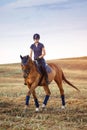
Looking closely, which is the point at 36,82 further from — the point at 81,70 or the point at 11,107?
the point at 81,70

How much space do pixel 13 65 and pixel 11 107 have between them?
40.2 meters

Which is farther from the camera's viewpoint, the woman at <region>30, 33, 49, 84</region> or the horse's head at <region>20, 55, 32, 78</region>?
the woman at <region>30, 33, 49, 84</region>

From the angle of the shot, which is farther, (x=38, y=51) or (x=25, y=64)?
(x=38, y=51)

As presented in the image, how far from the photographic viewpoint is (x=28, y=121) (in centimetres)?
1455

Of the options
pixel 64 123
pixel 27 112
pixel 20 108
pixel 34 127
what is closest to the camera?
pixel 34 127

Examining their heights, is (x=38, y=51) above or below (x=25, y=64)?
above

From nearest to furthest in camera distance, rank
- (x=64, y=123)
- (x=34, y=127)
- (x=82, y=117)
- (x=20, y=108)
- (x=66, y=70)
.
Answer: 1. (x=34, y=127)
2. (x=64, y=123)
3. (x=82, y=117)
4. (x=20, y=108)
5. (x=66, y=70)

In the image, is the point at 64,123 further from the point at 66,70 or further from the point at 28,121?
the point at 66,70

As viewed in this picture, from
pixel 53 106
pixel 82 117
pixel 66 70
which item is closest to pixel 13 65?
pixel 66 70

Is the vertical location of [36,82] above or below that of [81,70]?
above

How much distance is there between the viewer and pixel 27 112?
56.2 ft

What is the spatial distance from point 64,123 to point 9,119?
6.30ft

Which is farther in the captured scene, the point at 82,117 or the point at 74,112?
the point at 74,112

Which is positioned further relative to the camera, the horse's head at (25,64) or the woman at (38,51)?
the woman at (38,51)
